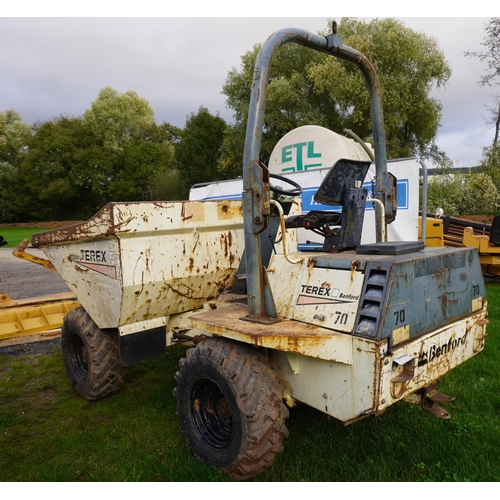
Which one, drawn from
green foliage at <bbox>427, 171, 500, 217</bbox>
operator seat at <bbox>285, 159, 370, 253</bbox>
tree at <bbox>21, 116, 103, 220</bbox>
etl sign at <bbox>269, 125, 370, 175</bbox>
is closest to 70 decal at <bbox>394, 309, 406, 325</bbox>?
operator seat at <bbox>285, 159, 370, 253</bbox>

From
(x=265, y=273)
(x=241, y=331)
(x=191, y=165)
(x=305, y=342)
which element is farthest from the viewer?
(x=191, y=165)

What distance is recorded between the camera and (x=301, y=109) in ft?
71.0

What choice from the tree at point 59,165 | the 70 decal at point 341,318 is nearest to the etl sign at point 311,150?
the 70 decal at point 341,318

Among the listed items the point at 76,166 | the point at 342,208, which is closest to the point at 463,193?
the point at 342,208

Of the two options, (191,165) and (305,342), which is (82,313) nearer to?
(305,342)

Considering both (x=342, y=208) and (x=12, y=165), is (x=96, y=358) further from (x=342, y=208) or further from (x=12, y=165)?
Answer: (x=12, y=165)

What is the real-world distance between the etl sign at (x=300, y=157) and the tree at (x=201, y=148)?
17.6 m

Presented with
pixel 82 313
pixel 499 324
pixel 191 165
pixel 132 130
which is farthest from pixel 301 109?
pixel 132 130

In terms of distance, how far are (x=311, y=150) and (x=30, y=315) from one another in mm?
6182

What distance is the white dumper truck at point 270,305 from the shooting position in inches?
93.7

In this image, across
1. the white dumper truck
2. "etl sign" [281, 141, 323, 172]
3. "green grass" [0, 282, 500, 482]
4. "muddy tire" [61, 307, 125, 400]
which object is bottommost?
"green grass" [0, 282, 500, 482]

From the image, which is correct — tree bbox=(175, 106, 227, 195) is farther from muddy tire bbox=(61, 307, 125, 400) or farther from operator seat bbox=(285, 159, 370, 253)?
operator seat bbox=(285, 159, 370, 253)

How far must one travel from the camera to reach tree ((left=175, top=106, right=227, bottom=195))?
89.1 ft

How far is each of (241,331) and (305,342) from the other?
0.38 meters
